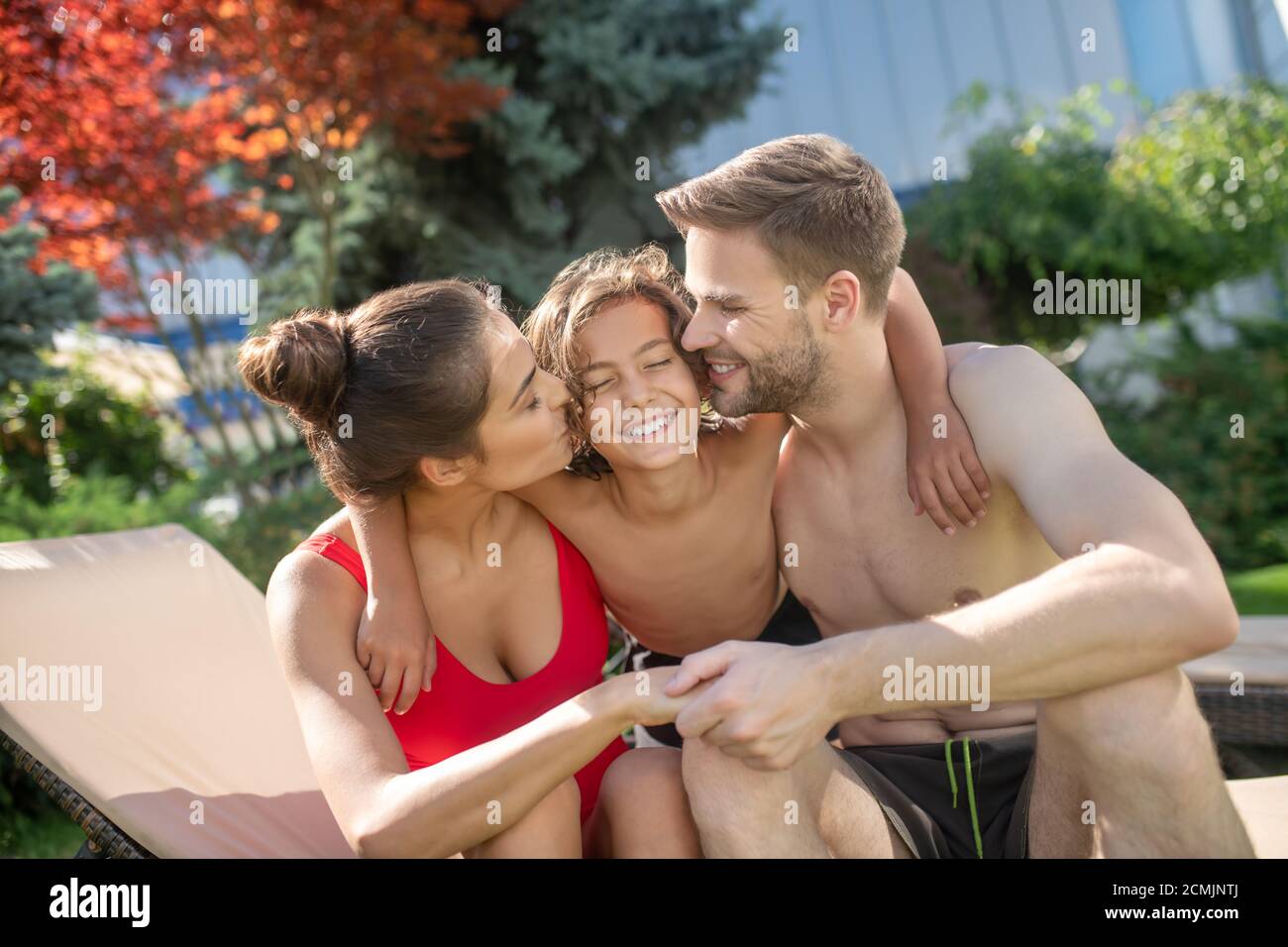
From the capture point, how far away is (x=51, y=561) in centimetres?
310

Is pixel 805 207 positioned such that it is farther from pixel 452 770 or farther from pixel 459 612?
pixel 452 770

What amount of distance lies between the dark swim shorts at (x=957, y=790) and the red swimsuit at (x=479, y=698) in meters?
0.66

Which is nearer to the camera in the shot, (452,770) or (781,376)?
(452,770)

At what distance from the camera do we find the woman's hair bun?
2.40m

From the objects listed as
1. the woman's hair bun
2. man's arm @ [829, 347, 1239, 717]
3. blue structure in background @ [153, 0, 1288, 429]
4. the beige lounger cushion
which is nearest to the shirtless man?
man's arm @ [829, 347, 1239, 717]

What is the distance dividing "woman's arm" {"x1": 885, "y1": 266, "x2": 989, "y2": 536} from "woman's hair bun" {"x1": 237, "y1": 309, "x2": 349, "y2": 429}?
130 centimetres

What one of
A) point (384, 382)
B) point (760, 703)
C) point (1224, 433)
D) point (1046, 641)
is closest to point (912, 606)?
point (1046, 641)

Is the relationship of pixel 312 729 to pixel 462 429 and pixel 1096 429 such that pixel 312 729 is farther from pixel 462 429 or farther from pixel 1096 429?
pixel 1096 429

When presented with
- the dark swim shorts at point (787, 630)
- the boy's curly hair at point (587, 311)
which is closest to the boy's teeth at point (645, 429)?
the boy's curly hair at point (587, 311)

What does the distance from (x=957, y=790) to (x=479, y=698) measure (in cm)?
109

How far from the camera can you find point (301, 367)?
239cm

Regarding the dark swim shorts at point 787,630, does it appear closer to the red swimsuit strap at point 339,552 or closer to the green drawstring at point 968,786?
the green drawstring at point 968,786
